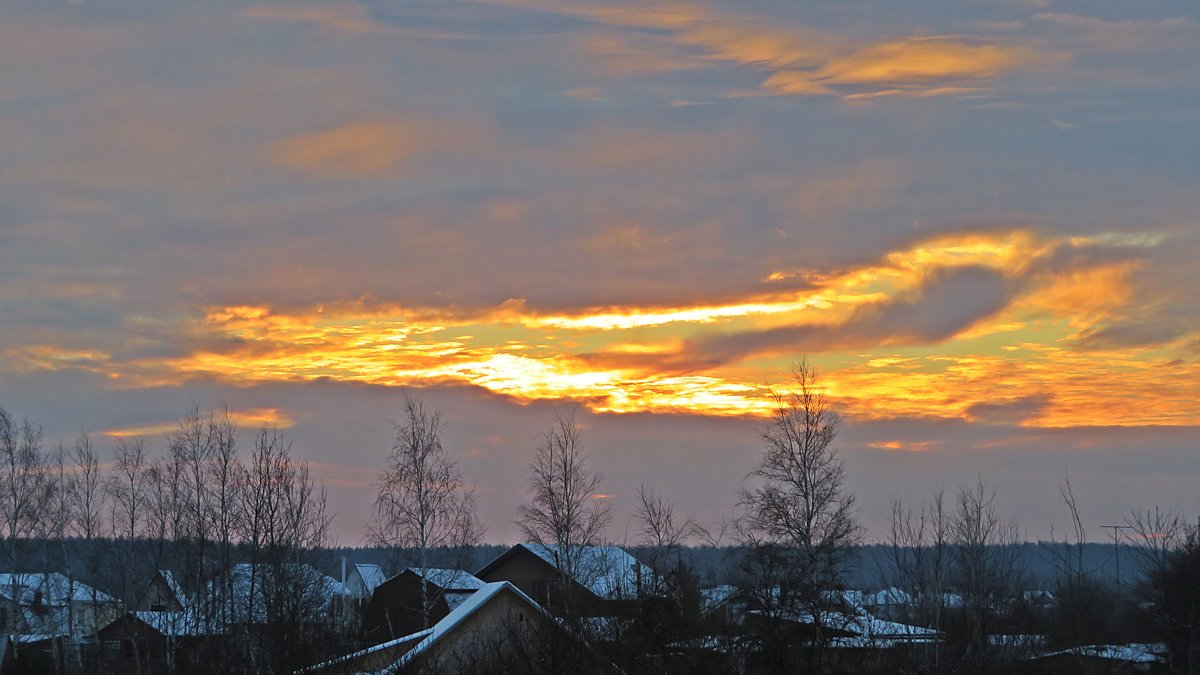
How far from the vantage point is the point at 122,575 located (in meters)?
53.3

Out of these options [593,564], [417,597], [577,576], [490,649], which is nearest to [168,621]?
[417,597]

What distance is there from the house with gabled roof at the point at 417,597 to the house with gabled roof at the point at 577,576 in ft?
10.4

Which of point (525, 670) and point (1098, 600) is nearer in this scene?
point (525, 670)

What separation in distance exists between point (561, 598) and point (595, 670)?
2.19 metres

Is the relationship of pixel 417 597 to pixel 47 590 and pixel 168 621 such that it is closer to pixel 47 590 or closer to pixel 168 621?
pixel 168 621

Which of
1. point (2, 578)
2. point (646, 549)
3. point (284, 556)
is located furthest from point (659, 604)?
point (2, 578)

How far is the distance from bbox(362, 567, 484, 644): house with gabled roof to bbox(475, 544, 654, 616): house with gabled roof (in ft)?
10.4

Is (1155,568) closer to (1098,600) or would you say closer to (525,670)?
(1098,600)

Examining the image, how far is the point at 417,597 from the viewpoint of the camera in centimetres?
4725

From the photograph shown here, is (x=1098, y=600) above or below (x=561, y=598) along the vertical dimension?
below

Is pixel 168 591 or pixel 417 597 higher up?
pixel 168 591

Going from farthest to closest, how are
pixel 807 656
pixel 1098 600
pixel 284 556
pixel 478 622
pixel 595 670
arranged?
1. pixel 1098 600
2. pixel 284 556
3. pixel 478 622
4. pixel 807 656
5. pixel 595 670

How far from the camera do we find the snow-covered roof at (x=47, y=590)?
54.2 meters

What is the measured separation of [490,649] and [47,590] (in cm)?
4301
